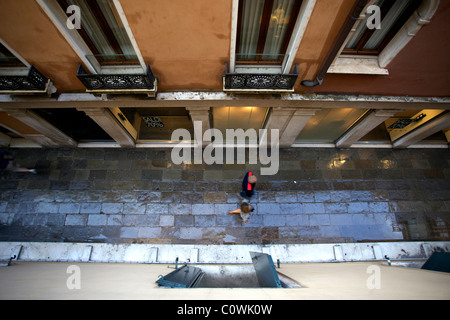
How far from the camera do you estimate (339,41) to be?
12.5 feet

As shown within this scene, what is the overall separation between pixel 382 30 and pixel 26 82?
293 inches

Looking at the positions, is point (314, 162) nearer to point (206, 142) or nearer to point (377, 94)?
point (377, 94)

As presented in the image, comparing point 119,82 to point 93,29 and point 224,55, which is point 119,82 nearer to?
point 93,29

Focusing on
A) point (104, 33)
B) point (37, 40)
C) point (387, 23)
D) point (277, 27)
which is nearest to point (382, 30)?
point (387, 23)

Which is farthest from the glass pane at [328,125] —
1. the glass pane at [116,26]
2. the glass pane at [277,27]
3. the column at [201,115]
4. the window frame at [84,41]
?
the glass pane at [116,26]

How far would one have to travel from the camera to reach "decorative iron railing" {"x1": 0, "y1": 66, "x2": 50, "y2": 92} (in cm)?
424

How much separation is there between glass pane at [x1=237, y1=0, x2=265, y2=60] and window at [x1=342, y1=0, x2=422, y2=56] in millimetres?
1962

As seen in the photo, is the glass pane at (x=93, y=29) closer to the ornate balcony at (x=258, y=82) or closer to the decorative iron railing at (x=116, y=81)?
the decorative iron railing at (x=116, y=81)

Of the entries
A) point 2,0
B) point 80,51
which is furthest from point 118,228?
point 2,0

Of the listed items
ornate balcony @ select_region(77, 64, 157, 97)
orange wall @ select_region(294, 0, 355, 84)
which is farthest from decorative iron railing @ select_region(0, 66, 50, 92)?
orange wall @ select_region(294, 0, 355, 84)

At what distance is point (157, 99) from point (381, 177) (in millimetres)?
7706

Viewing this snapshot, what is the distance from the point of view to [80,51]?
416 cm

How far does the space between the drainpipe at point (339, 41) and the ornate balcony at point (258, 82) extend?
0.63 meters

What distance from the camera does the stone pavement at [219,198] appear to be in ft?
20.9
